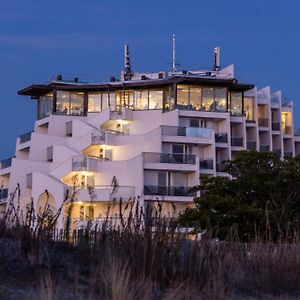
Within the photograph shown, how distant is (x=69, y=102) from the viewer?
85.9 metres

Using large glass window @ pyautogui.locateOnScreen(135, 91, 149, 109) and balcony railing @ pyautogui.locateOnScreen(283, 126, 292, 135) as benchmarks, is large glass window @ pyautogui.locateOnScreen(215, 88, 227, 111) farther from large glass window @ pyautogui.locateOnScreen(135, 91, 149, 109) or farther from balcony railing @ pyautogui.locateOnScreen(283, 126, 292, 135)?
balcony railing @ pyautogui.locateOnScreen(283, 126, 292, 135)

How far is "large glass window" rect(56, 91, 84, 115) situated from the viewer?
281 ft

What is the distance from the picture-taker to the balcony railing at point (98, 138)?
75688mm

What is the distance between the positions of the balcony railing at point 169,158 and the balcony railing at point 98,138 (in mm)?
4883

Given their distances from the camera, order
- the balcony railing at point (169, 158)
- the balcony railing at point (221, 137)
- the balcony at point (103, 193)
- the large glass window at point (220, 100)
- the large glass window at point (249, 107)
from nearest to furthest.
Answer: the balcony at point (103, 193) < the balcony railing at point (169, 158) < the balcony railing at point (221, 137) < the large glass window at point (220, 100) < the large glass window at point (249, 107)

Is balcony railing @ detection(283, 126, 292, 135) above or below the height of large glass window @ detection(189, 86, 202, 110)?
below

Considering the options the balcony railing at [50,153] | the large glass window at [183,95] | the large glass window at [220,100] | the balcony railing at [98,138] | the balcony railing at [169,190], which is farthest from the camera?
the large glass window at [220,100]

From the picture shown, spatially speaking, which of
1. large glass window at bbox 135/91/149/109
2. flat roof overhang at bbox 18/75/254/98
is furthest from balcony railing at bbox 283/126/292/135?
large glass window at bbox 135/91/149/109

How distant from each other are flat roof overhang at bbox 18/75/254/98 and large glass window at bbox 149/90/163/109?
76 centimetres

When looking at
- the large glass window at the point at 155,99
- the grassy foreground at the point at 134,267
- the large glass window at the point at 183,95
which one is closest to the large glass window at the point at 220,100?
the large glass window at the point at 183,95

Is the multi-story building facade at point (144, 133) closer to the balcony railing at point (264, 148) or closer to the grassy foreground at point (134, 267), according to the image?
the balcony railing at point (264, 148)

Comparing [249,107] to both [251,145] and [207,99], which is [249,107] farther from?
[207,99]

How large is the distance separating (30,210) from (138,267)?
6.16 feet

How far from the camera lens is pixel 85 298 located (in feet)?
Answer: 32.5
